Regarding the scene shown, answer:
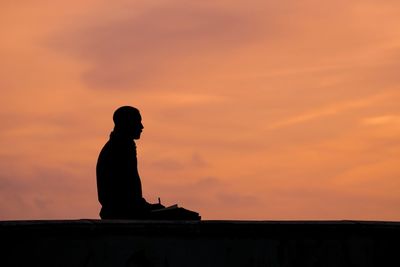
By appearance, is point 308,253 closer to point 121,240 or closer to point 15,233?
point 121,240

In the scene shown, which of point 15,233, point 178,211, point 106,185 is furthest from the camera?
point 106,185

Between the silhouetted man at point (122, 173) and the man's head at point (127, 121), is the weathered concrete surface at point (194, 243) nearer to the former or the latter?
the silhouetted man at point (122, 173)

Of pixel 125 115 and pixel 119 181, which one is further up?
pixel 125 115

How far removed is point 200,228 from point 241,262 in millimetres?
662

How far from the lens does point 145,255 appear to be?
11320mm

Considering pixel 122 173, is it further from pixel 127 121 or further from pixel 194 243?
pixel 194 243

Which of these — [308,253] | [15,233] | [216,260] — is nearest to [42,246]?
[15,233]

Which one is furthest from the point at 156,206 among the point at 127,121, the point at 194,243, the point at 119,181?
the point at 194,243

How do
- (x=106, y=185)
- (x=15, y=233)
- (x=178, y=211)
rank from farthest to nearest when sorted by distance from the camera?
(x=106, y=185) → (x=178, y=211) → (x=15, y=233)

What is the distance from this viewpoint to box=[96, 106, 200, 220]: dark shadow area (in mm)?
13516

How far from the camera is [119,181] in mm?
13656

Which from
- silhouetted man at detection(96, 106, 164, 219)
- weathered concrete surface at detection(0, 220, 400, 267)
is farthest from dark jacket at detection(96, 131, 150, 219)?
weathered concrete surface at detection(0, 220, 400, 267)

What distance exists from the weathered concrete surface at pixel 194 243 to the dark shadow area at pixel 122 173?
6.64ft

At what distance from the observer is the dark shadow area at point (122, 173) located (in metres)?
13.5
